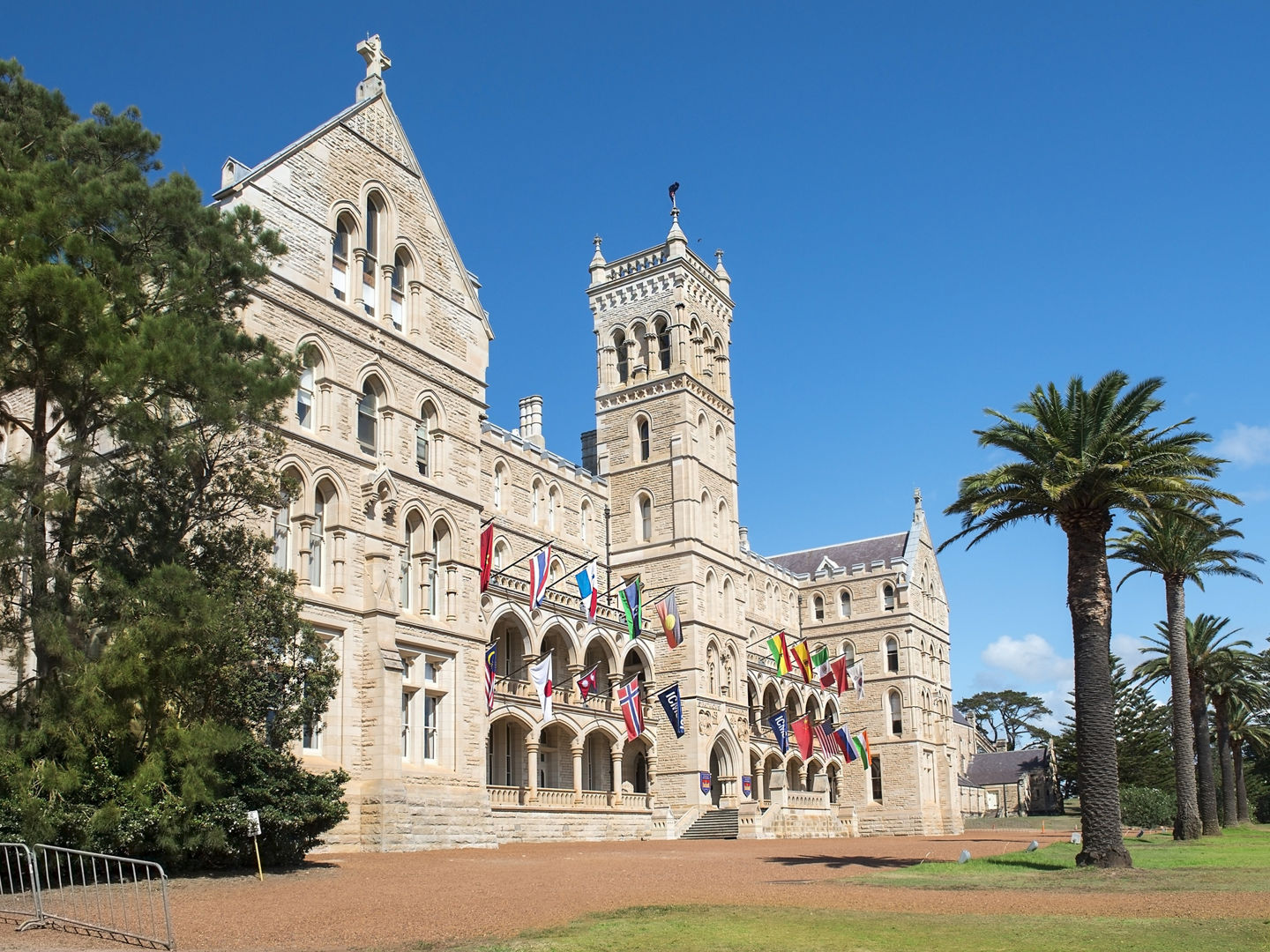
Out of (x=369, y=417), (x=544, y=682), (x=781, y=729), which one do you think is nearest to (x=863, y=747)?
(x=781, y=729)

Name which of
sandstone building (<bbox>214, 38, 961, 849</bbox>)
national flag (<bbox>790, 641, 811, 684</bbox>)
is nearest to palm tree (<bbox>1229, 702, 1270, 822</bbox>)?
sandstone building (<bbox>214, 38, 961, 849</bbox>)

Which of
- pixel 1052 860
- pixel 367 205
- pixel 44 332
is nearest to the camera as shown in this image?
pixel 44 332

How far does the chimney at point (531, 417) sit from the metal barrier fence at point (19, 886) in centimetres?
3636

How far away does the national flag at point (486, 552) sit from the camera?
34312 millimetres

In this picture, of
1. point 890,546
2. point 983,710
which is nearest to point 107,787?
point 890,546

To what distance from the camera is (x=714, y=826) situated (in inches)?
1811

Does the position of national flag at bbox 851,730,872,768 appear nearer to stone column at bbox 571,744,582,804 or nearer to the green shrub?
the green shrub

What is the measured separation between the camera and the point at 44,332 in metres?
17.8

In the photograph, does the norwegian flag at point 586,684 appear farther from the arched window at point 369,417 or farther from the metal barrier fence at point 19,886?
the metal barrier fence at point 19,886

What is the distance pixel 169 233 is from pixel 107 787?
899cm

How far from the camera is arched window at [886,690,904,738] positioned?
64.9m

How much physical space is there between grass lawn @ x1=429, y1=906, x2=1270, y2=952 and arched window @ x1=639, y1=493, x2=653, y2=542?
119 ft

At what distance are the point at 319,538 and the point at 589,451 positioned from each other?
1215 inches

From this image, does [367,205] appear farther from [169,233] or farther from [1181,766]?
[1181,766]
